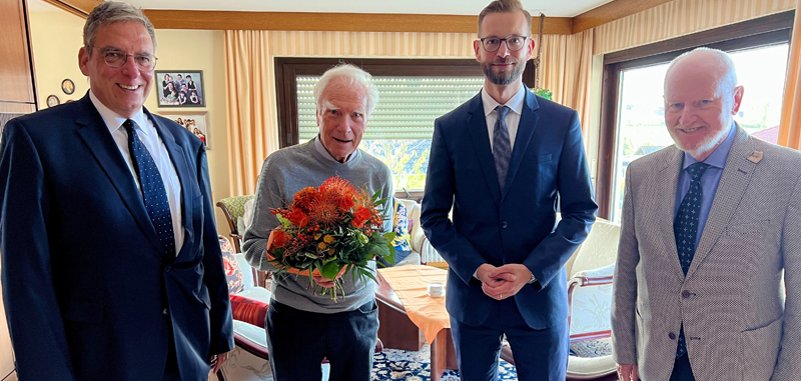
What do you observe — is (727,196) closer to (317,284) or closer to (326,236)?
(326,236)

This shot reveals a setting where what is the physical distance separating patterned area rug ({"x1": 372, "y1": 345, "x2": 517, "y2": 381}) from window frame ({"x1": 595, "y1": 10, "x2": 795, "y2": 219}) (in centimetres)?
305

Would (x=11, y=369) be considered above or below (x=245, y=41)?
→ below

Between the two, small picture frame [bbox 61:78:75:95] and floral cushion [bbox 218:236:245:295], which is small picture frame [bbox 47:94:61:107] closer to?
small picture frame [bbox 61:78:75:95]

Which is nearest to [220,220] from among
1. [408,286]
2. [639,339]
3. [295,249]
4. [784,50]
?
[408,286]

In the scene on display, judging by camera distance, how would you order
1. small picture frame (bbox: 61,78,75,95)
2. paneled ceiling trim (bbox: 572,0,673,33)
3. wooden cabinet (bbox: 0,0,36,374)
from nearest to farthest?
wooden cabinet (bbox: 0,0,36,374) → small picture frame (bbox: 61,78,75,95) → paneled ceiling trim (bbox: 572,0,673,33)

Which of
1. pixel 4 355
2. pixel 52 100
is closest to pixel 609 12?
pixel 52 100

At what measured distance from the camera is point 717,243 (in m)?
1.31

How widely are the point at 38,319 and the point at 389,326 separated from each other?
8.59ft

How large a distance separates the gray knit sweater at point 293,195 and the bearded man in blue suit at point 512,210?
34 cm

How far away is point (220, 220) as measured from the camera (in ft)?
18.5

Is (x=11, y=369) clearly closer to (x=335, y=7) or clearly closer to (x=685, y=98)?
(x=685, y=98)

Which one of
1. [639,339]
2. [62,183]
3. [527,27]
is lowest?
[639,339]

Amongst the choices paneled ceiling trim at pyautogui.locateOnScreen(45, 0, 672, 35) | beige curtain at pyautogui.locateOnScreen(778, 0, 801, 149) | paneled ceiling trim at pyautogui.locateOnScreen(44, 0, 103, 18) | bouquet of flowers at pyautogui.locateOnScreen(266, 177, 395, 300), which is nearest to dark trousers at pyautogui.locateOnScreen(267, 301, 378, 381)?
bouquet of flowers at pyautogui.locateOnScreen(266, 177, 395, 300)

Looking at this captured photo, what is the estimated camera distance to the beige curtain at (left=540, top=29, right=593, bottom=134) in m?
5.38
